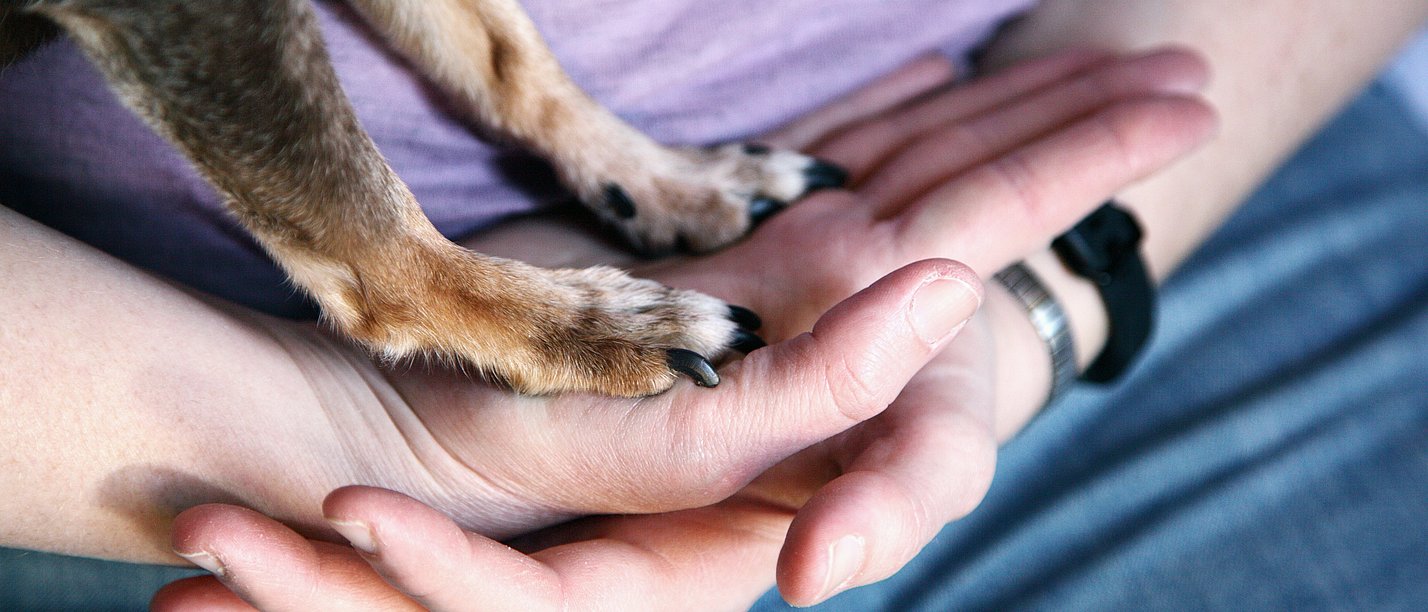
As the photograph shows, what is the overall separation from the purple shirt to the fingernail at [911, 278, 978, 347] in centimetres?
88

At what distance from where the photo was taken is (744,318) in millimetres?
1229

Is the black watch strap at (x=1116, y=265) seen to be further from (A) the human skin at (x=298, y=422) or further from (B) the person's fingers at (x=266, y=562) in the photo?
(B) the person's fingers at (x=266, y=562)

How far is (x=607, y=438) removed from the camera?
3.58ft

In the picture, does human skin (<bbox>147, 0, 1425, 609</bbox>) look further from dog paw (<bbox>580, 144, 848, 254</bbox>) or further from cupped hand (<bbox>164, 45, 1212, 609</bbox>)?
dog paw (<bbox>580, 144, 848, 254</bbox>)

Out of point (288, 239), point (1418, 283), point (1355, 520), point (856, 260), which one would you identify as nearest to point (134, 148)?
point (288, 239)

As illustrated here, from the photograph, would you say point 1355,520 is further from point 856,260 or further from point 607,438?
point 607,438

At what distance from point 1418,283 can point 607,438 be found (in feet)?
6.25

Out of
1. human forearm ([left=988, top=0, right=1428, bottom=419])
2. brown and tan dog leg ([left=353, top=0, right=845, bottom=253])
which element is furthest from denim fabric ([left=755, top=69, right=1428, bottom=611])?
brown and tan dog leg ([left=353, top=0, right=845, bottom=253])

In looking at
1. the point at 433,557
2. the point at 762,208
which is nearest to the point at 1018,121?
the point at 762,208

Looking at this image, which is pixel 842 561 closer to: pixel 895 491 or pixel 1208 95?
pixel 895 491

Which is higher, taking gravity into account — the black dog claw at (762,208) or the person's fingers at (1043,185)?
the person's fingers at (1043,185)

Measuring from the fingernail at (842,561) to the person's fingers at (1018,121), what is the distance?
69cm

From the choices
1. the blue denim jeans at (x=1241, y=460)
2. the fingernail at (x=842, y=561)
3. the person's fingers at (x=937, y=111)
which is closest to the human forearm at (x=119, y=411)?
the blue denim jeans at (x=1241, y=460)

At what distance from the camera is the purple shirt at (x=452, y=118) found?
4.34 feet
